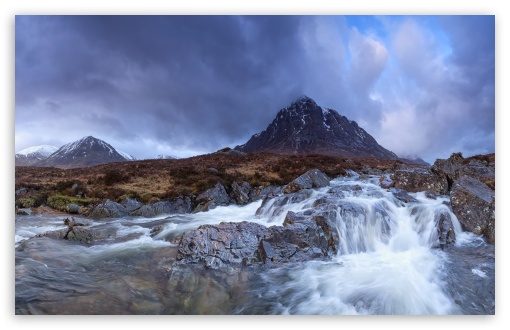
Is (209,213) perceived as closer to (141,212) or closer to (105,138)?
(141,212)

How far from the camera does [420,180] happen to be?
8969 mm

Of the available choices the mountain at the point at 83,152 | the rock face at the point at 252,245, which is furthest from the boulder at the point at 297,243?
the mountain at the point at 83,152

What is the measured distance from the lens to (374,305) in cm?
411

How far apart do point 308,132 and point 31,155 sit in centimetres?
691

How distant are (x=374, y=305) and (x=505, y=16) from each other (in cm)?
570

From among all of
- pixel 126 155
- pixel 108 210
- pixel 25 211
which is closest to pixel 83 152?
pixel 126 155

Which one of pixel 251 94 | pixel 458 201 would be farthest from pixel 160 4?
pixel 458 201

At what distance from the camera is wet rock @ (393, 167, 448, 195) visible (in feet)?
28.2

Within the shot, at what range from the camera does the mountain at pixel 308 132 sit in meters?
6.71

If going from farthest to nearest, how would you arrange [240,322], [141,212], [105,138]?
[141,212], [105,138], [240,322]

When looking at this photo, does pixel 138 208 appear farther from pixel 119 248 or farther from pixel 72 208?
pixel 119 248

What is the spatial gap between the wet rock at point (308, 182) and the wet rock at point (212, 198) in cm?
248

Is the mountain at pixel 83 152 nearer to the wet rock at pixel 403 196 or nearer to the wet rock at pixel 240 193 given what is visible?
the wet rock at pixel 240 193

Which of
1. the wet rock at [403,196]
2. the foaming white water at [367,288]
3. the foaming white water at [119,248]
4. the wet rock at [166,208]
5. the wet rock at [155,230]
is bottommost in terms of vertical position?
the foaming white water at [367,288]
